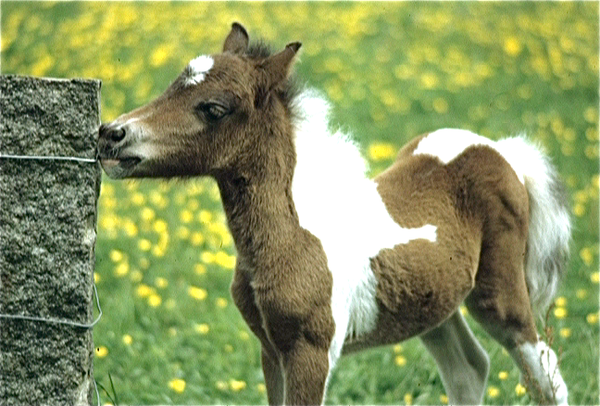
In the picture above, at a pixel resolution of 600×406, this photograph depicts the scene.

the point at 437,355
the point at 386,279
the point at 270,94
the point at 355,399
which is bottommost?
the point at 355,399

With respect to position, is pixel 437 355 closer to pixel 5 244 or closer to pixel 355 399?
pixel 355 399

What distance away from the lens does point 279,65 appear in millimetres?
3756

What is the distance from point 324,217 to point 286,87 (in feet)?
1.74

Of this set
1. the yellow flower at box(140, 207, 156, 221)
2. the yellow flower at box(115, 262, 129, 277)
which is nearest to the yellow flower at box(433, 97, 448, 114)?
the yellow flower at box(140, 207, 156, 221)

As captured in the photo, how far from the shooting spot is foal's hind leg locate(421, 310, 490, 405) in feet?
15.6

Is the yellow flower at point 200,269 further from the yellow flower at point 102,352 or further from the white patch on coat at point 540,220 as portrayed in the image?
the white patch on coat at point 540,220

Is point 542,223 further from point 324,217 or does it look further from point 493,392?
point 324,217

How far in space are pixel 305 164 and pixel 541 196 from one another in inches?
57.6

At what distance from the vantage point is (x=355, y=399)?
533 cm

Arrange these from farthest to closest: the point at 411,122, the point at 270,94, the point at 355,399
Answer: the point at 411,122
the point at 355,399
the point at 270,94

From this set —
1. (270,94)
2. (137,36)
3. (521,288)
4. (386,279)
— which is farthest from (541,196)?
(137,36)

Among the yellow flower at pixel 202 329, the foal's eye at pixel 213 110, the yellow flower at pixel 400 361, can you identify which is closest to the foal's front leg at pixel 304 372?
the foal's eye at pixel 213 110

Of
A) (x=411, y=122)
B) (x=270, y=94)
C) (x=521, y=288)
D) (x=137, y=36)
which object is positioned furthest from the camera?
(x=137, y=36)

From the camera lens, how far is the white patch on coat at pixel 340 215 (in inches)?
150
